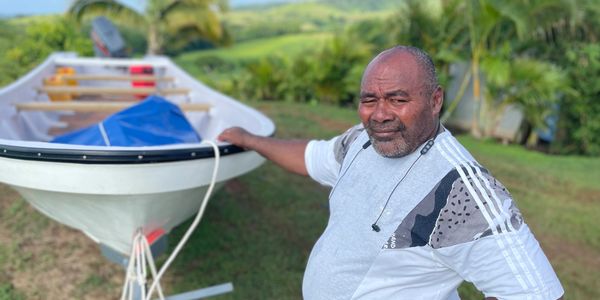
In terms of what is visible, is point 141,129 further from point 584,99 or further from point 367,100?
point 584,99

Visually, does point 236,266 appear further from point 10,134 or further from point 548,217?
point 548,217

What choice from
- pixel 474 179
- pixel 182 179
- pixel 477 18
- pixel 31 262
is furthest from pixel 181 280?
pixel 477 18

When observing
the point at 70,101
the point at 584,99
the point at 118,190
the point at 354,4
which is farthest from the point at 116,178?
the point at 354,4

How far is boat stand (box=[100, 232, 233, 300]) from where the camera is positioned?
279cm

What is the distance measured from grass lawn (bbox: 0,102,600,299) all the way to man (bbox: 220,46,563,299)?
195 centimetres

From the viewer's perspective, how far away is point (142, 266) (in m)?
2.79

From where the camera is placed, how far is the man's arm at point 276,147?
244 centimetres

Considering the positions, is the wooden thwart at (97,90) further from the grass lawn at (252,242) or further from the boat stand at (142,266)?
the boat stand at (142,266)

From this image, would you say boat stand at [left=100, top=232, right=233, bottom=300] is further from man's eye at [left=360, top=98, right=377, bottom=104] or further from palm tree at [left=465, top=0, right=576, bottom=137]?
palm tree at [left=465, top=0, right=576, bottom=137]

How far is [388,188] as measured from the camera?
1674 millimetres

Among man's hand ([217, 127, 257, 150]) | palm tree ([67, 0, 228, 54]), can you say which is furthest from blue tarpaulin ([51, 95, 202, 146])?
palm tree ([67, 0, 228, 54])

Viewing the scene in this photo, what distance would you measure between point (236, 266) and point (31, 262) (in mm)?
1495

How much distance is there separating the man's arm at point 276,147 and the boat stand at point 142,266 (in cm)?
72

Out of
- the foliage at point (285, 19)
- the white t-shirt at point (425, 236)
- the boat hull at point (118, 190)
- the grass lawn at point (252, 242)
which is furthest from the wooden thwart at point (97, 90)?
the foliage at point (285, 19)
